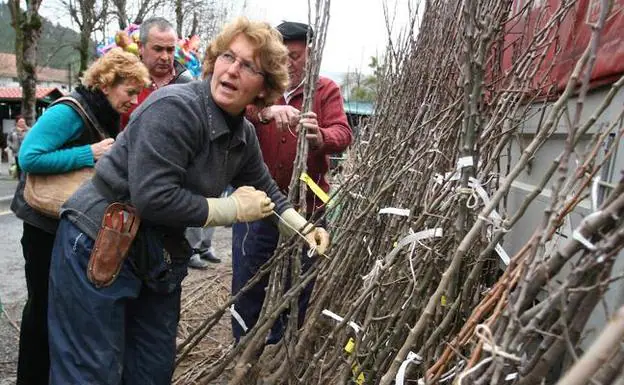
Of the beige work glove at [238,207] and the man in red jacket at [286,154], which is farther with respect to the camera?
the man in red jacket at [286,154]

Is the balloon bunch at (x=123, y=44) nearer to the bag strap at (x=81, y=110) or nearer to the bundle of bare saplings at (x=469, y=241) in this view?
the bag strap at (x=81, y=110)

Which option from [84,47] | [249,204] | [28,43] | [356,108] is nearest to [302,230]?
[249,204]

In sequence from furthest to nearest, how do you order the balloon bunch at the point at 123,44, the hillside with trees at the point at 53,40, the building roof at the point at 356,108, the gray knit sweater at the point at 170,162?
the hillside with trees at the point at 53,40 → the building roof at the point at 356,108 → the balloon bunch at the point at 123,44 → the gray knit sweater at the point at 170,162

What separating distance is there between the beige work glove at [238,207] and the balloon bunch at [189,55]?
4.93 feet

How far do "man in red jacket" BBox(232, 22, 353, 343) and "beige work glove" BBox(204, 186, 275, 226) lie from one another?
0.71 m

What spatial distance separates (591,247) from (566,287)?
9 cm

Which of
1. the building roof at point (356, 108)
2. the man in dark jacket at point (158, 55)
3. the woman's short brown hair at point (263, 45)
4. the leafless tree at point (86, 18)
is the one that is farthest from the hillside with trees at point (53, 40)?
the woman's short brown hair at point (263, 45)

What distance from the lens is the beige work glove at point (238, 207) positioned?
175cm

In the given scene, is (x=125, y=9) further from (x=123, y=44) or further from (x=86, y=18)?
(x=123, y=44)

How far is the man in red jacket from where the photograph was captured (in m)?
2.60

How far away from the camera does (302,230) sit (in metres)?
2.02

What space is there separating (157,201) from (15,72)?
48143mm

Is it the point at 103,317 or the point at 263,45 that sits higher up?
the point at 263,45

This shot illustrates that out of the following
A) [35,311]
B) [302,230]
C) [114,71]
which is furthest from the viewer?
[35,311]
